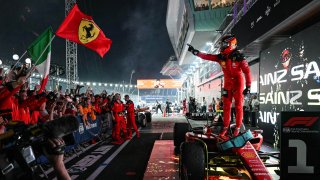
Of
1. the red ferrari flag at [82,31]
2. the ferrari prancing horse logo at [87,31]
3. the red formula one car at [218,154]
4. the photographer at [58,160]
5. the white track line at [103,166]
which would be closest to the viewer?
the photographer at [58,160]

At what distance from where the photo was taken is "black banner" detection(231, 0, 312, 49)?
6.76 metres

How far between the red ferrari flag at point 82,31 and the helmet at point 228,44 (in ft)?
14.7

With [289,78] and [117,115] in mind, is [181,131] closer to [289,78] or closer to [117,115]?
[289,78]

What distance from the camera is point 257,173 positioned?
3811mm

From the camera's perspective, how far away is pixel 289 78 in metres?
A: 8.16

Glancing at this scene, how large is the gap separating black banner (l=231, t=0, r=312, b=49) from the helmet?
187cm

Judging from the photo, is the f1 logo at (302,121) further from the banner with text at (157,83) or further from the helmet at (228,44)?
the banner with text at (157,83)

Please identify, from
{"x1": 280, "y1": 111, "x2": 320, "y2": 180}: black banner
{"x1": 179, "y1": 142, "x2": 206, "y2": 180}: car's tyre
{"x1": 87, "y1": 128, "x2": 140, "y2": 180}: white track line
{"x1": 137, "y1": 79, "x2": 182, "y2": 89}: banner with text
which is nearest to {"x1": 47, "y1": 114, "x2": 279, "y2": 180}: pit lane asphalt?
{"x1": 87, "y1": 128, "x2": 140, "y2": 180}: white track line

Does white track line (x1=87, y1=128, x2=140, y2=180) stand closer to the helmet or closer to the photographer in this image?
the photographer

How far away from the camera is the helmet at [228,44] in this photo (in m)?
5.46

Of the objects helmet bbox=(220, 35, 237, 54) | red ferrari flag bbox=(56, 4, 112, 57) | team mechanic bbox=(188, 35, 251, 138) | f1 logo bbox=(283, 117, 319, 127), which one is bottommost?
f1 logo bbox=(283, 117, 319, 127)

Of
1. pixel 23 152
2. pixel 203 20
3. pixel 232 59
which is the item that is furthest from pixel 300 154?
pixel 203 20

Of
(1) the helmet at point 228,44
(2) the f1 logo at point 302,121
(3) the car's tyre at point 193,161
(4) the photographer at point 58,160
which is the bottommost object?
(3) the car's tyre at point 193,161

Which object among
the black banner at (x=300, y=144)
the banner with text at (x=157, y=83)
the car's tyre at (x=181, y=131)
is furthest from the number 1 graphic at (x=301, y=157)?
the banner with text at (x=157, y=83)
